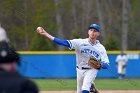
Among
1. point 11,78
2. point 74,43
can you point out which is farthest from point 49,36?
point 11,78

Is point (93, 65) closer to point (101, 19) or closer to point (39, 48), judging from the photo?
point (39, 48)

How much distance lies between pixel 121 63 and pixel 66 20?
26.1 m

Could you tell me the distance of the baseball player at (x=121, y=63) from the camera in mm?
28448

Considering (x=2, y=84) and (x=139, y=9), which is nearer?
(x=2, y=84)

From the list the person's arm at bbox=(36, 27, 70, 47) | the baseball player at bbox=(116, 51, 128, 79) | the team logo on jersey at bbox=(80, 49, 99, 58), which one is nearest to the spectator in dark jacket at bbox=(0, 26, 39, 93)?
the person's arm at bbox=(36, 27, 70, 47)

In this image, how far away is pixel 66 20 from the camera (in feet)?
178

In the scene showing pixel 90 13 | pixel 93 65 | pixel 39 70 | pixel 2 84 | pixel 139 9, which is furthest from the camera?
pixel 90 13

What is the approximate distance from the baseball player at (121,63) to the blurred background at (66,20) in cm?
312

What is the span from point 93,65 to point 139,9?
37392mm

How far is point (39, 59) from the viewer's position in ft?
95.7

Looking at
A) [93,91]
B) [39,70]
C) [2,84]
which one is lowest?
[39,70]

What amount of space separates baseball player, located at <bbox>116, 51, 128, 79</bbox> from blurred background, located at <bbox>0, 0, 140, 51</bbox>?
3.12 meters

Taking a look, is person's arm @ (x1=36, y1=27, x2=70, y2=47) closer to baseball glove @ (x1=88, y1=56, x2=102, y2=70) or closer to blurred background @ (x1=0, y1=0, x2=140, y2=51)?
baseball glove @ (x1=88, y1=56, x2=102, y2=70)

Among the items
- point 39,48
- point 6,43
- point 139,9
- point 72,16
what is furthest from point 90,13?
point 6,43
